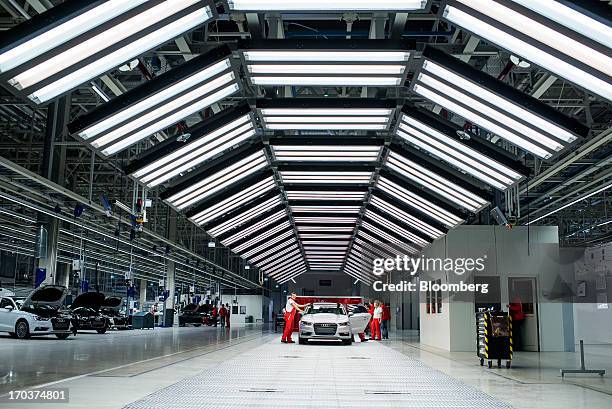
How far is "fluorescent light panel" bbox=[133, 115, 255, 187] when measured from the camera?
10641 mm

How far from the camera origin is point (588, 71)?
21.1 feet

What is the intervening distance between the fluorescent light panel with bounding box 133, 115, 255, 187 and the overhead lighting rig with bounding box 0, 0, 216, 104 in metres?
3.53

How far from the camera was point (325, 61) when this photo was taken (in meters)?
7.79

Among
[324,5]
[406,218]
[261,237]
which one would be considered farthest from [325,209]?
[324,5]

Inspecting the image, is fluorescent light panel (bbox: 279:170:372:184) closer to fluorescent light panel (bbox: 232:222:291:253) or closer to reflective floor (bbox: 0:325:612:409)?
reflective floor (bbox: 0:325:612:409)

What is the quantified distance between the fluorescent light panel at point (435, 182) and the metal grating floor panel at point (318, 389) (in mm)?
3857

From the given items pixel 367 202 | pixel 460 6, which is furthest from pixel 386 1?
pixel 367 202

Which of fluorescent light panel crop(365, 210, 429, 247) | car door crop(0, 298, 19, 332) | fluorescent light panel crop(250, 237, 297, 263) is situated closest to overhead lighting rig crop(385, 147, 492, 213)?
fluorescent light panel crop(365, 210, 429, 247)

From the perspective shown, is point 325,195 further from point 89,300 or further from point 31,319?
point 31,319

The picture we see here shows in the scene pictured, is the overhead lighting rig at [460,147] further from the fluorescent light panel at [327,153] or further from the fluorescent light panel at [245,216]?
the fluorescent light panel at [245,216]

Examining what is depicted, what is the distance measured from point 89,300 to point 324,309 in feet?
26.9

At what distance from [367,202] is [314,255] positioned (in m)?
16.0

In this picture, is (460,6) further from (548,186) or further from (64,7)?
(548,186)

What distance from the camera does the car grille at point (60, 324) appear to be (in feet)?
60.8
